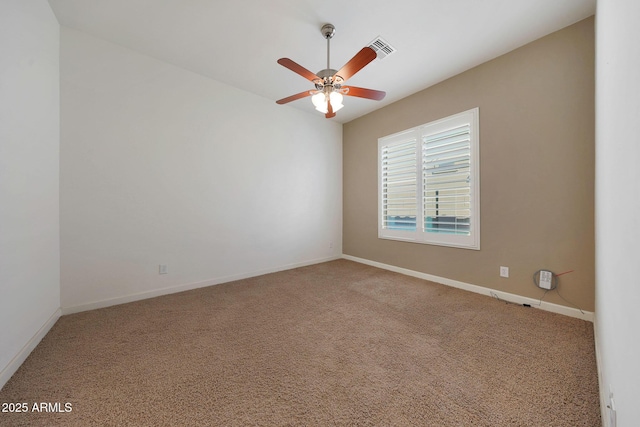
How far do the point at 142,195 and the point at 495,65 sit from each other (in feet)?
14.7

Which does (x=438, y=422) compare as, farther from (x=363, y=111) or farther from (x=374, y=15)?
(x=363, y=111)

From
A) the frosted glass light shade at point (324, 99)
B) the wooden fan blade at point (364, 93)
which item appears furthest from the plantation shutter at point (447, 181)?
the frosted glass light shade at point (324, 99)

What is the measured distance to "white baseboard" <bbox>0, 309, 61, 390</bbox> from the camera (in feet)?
→ 4.66

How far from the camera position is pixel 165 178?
290 cm

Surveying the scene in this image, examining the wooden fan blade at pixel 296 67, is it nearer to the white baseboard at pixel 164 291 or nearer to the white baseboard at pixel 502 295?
the white baseboard at pixel 164 291

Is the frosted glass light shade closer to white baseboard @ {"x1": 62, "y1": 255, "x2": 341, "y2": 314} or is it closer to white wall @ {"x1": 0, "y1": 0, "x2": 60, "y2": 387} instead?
white wall @ {"x1": 0, "y1": 0, "x2": 60, "y2": 387}

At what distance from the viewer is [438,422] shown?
1.16m

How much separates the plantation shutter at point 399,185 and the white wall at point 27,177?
4.06m

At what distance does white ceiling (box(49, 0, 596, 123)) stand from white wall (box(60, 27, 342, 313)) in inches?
14.1

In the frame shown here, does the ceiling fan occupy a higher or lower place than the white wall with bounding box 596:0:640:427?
higher

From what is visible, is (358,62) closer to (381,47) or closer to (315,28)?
(315,28)

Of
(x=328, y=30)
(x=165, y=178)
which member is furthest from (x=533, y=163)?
(x=165, y=178)

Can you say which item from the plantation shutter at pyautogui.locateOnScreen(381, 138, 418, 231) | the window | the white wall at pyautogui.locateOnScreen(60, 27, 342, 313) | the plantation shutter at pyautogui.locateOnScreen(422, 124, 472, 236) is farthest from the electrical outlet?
the white wall at pyautogui.locateOnScreen(60, 27, 342, 313)

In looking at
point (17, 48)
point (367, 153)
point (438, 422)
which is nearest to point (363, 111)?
point (367, 153)
